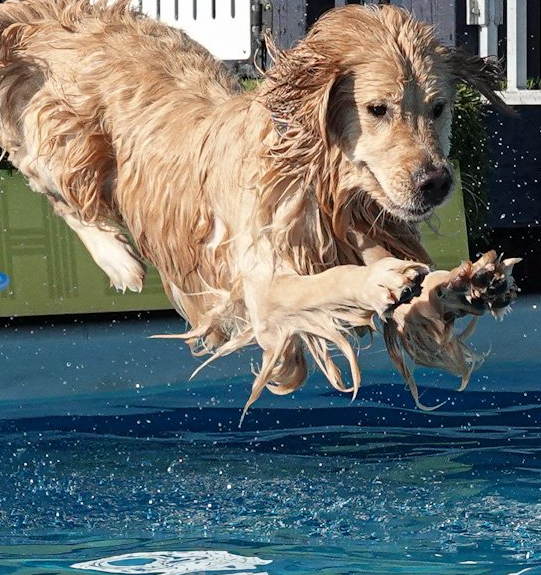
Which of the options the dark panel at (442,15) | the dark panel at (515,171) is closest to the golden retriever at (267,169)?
the dark panel at (515,171)

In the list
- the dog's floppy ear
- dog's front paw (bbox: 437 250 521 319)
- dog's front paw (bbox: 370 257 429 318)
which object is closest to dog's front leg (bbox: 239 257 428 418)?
dog's front paw (bbox: 370 257 429 318)

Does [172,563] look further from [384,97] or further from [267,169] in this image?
[384,97]

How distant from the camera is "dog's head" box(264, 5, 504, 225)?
13.4 ft

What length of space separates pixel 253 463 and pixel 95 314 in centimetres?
226

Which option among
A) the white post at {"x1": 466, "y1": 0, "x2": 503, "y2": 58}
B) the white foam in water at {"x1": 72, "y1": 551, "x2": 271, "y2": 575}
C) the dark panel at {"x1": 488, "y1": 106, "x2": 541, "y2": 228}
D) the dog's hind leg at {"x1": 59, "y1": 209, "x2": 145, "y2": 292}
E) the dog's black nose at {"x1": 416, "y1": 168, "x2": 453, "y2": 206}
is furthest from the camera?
the white post at {"x1": 466, "y1": 0, "x2": 503, "y2": 58}

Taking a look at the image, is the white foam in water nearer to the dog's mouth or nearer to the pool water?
the pool water

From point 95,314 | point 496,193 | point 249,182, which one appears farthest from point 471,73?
point 496,193

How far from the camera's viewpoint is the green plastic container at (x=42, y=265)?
7492 millimetres

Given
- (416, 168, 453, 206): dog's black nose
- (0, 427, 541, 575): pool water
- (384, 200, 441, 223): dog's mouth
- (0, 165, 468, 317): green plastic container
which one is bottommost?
(0, 427, 541, 575): pool water

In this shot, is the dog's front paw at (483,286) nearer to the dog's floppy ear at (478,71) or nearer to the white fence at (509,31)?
the dog's floppy ear at (478,71)

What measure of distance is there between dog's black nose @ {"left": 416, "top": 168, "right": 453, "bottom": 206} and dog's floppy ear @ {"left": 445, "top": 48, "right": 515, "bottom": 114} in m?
0.43

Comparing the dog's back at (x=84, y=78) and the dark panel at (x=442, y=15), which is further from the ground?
the dark panel at (x=442, y=15)

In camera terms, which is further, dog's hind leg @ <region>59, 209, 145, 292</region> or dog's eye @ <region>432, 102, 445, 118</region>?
dog's hind leg @ <region>59, 209, 145, 292</region>

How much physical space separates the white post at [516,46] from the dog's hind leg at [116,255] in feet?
15.8
